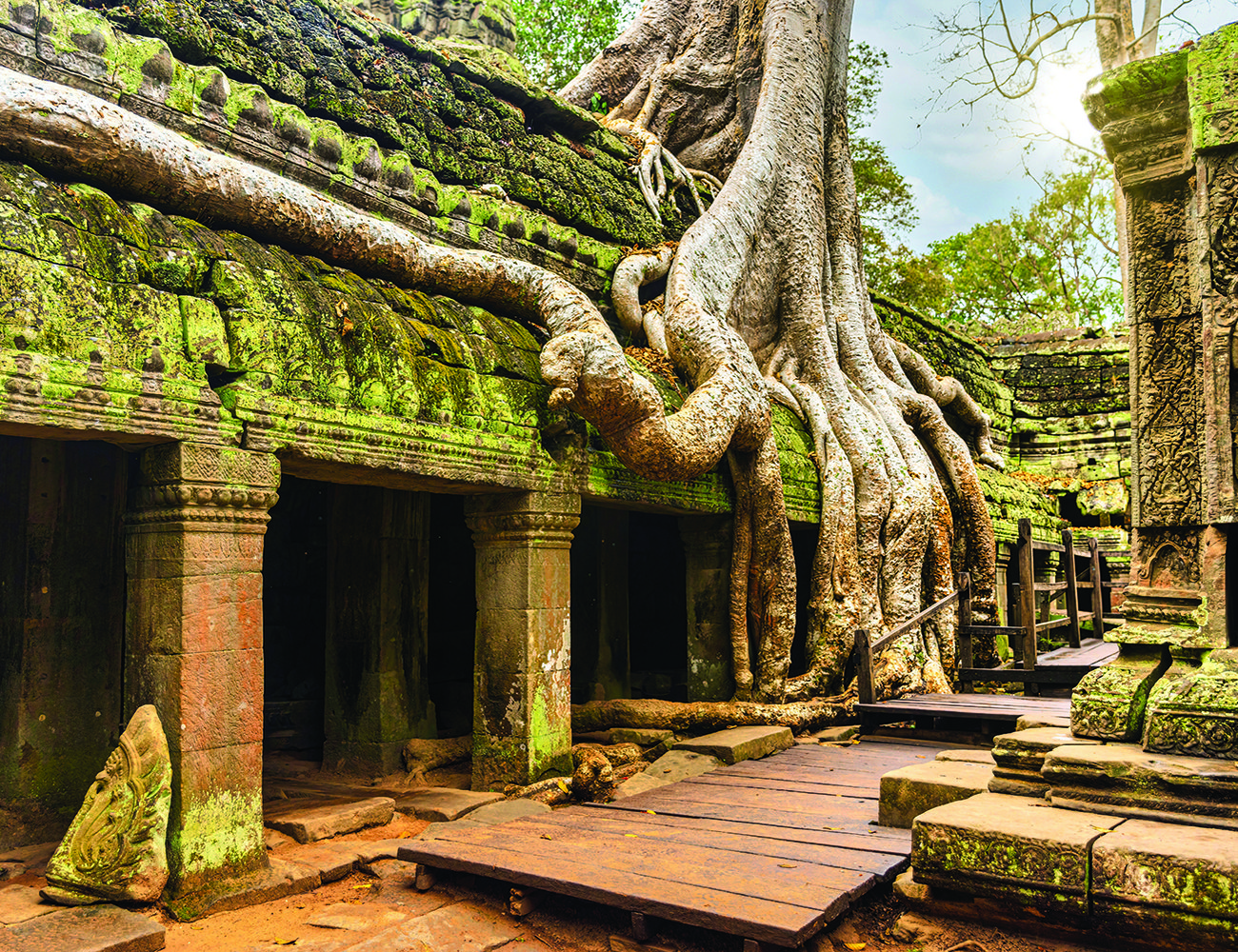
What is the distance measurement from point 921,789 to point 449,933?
1.93 m

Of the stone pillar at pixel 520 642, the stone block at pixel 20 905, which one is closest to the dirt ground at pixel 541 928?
the stone block at pixel 20 905

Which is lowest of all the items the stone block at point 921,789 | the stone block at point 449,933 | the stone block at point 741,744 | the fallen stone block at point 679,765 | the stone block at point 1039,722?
the stone block at point 449,933

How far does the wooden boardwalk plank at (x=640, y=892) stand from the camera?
2.73m

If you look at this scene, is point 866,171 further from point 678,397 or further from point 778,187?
point 678,397

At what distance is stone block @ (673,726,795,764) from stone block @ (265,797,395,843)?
1.78 m

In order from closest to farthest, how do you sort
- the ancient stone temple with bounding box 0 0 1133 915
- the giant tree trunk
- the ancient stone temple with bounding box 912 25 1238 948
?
the ancient stone temple with bounding box 912 25 1238 948, the ancient stone temple with bounding box 0 0 1133 915, the giant tree trunk

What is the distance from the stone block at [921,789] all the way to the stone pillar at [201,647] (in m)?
2.55

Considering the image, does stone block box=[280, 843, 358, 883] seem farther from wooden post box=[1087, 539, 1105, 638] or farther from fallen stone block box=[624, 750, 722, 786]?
wooden post box=[1087, 539, 1105, 638]

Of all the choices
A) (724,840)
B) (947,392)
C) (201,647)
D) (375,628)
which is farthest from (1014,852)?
(947,392)

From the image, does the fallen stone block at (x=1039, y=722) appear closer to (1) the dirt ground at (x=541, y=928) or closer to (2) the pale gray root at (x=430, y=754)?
(1) the dirt ground at (x=541, y=928)

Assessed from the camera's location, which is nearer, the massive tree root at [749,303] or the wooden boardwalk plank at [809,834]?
the wooden boardwalk plank at [809,834]

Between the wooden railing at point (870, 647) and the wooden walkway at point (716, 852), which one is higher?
the wooden railing at point (870, 647)

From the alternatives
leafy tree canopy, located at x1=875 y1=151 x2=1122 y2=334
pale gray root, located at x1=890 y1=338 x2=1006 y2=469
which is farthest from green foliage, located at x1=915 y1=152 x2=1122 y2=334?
pale gray root, located at x1=890 y1=338 x2=1006 y2=469

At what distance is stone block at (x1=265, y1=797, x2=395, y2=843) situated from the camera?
4.19m
